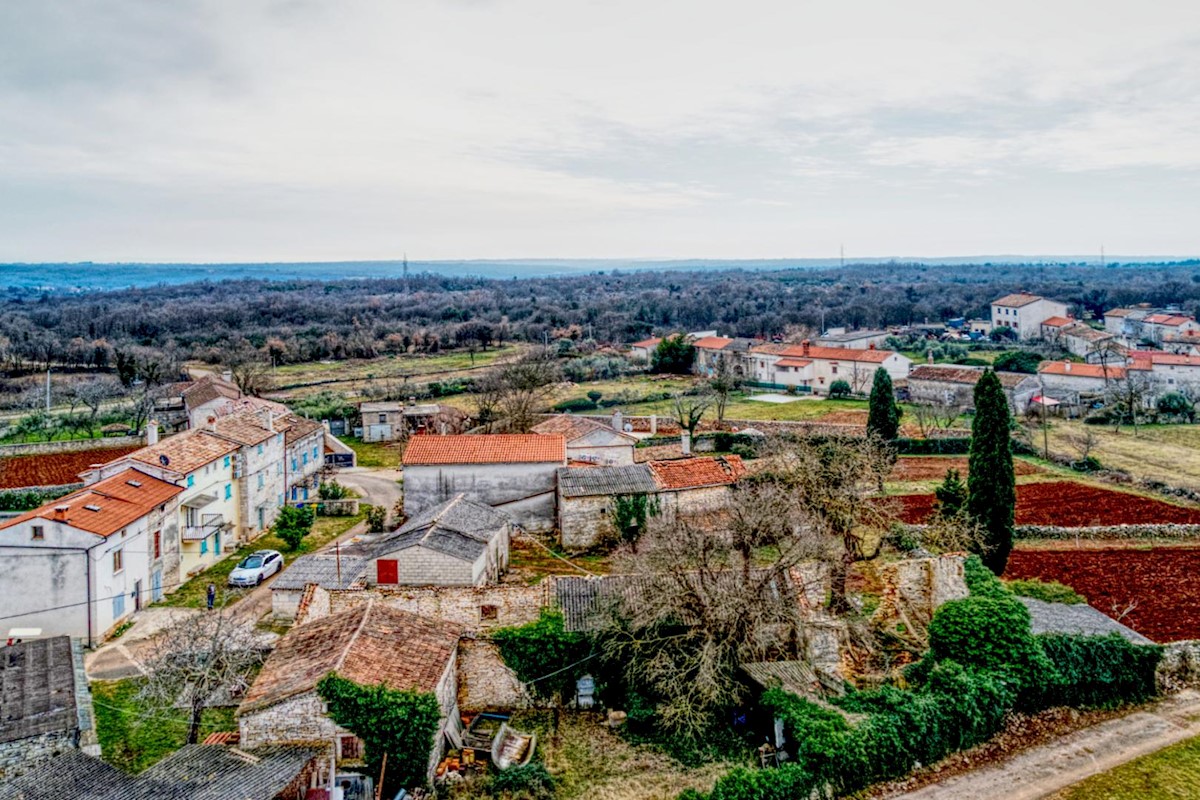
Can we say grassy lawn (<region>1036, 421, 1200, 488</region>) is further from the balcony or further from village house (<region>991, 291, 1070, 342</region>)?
village house (<region>991, 291, 1070, 342</region>)

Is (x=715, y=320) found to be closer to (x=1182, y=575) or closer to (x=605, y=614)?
(x=1182, y=575)

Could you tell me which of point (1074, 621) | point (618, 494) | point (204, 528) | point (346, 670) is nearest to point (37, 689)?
point (346, 670)

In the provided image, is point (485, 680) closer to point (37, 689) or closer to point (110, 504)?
point (37, 689)

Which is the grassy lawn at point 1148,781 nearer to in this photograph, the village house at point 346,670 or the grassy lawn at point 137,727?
the village house at point 346,670

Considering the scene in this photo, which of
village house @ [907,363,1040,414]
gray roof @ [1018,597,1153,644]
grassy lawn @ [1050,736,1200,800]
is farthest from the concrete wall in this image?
village house @ [907,363,1040,414]

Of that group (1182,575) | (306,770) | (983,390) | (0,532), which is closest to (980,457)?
(983,390)

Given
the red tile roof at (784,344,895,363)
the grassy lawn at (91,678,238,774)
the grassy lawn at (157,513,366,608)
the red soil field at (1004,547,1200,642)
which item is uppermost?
the red tile roof at (784,344,895,363)
